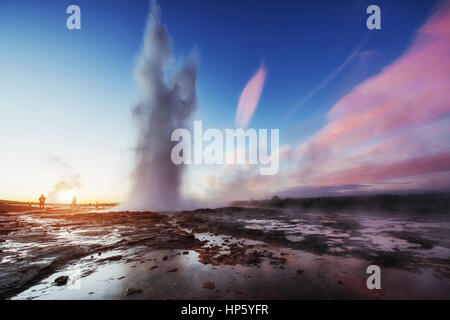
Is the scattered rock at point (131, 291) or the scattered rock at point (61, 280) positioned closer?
the scattered rock at point (131, 291)

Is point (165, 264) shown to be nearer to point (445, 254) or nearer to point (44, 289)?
point (44, 289)

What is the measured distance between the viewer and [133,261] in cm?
823

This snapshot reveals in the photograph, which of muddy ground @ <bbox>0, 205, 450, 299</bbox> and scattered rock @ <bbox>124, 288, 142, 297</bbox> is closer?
scattered rock @ <bbox>124, 288, 142, 297</bbox>

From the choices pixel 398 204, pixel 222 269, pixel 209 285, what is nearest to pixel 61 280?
pixel 209 285

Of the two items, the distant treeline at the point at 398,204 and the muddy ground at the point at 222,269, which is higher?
the muddy ground at the point at 222,269

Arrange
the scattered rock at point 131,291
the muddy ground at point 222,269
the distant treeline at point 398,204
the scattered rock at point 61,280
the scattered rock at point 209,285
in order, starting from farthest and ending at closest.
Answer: the distant treeline at point 398,204 → the scattered rock at point 61,280 → the scattered rock at point 209,285 → the muddy ground at point 222,269 → the scattered rock at point 131,291

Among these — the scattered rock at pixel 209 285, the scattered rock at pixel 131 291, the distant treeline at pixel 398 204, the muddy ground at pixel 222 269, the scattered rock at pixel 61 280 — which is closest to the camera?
the scattered rock at pixel 131 291

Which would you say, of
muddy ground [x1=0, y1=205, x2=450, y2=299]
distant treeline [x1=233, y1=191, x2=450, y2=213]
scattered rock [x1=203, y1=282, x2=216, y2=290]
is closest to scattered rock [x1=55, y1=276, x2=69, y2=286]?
muddy ground [x1=0, y1=205, x2=450, y2=299]

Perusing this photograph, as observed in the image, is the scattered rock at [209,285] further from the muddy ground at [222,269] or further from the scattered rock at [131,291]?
the scattered rock at [131,291]

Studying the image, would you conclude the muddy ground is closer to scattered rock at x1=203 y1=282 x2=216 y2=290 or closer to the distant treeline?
scattered rock at x1=203 y1=282 x2=216 y2=290

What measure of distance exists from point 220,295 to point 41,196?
58006mm

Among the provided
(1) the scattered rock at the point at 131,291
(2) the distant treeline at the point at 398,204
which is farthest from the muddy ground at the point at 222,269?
(2) the distant treeline at the point at 398,204

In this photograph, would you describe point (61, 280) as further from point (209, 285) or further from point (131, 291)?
point (209, 285)
